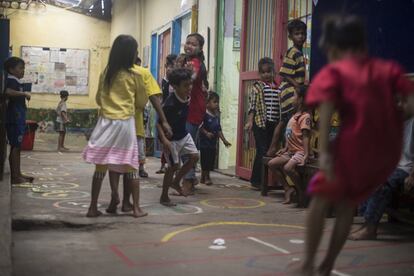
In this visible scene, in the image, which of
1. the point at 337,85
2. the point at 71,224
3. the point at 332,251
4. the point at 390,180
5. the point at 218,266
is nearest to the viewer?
the point at 337,85

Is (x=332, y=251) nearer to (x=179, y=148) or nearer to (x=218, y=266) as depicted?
(x=218, y=266)

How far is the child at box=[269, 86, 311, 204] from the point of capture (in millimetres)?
5641

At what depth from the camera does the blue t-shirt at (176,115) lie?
5.70 metres

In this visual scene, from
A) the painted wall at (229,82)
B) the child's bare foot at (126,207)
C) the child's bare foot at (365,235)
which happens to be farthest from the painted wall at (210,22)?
the child's bare foot at (365,235)

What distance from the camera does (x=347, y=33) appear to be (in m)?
2.67

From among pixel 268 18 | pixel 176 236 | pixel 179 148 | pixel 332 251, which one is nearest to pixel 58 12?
pixel 268 18

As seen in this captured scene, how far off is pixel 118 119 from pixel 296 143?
1996 mm

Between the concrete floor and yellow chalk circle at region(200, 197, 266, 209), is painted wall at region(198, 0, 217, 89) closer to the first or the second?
the concrete floor

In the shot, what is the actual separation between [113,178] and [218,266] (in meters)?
1.86

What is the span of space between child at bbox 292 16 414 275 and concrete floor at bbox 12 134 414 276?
106cm

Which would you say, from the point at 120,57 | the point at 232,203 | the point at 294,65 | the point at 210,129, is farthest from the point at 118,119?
the point at 210,129

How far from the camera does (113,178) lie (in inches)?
202

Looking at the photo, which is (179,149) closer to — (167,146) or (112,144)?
(167,146)

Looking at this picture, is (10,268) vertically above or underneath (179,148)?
underneath
